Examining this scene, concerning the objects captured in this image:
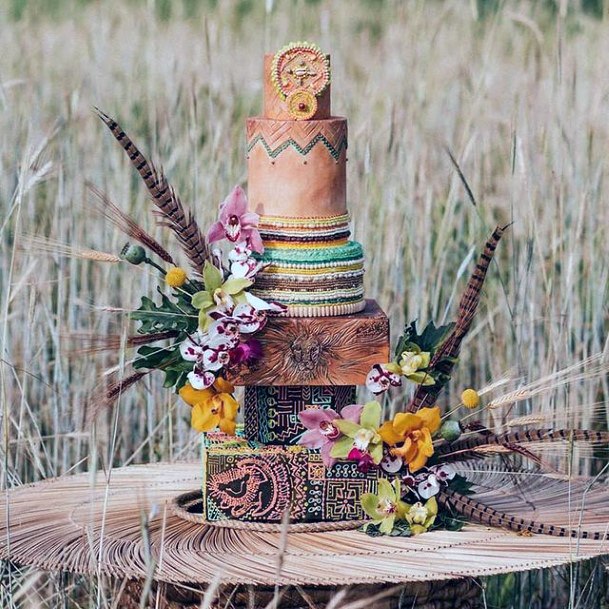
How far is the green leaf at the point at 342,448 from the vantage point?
7.86 feet

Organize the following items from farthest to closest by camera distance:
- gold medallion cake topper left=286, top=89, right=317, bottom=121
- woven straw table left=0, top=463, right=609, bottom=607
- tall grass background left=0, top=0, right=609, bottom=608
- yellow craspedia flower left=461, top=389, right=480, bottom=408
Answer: tall grass background left=0, top=0, right=609, bottom=608
gold medallion cake topper left=286, top=89, right=317, bottom=121
yellow craspedia flower left=461, top=389, right=480, bottom=408
woven straw table left=0, top=463, right=609, bottom=607

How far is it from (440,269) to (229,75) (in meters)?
0.90

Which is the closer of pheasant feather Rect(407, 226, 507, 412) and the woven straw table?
the woven straw table

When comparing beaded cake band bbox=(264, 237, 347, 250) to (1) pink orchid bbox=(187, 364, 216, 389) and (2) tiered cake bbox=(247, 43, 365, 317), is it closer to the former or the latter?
(2) tiered cake bbox=(247, 43, 365, 317)

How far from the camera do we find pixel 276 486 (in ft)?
8.00

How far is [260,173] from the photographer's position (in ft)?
8.20

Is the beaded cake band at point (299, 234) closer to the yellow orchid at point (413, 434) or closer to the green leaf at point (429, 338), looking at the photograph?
the green leaf at point (429, 338)

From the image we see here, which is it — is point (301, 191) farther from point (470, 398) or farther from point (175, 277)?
point (470, 398)

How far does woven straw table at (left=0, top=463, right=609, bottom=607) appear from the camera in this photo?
7.05 ft

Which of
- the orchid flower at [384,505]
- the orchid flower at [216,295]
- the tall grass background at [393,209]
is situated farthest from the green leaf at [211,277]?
the tall grass background at [393,209]

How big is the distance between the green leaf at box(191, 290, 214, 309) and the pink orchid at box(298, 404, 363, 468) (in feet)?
0.81

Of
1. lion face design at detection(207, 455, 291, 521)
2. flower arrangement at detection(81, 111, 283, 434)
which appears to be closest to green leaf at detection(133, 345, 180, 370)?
flower arrangement at detection(81, 111, 283, 434)

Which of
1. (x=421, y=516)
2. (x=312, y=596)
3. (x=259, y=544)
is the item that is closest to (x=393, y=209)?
(x=421, y=516)

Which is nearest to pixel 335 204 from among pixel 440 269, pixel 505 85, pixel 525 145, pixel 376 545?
pixel 376 545
